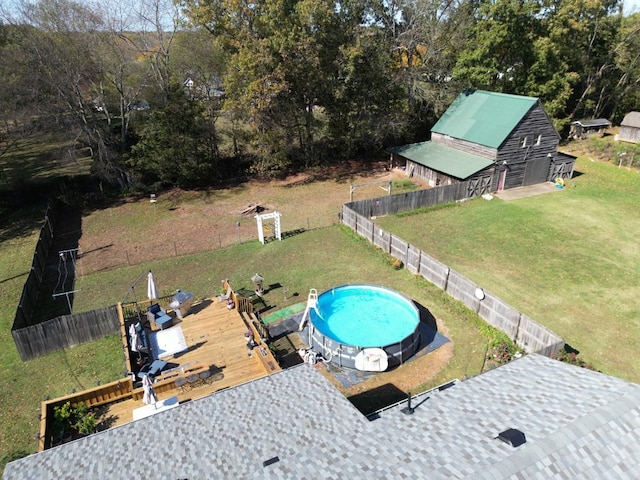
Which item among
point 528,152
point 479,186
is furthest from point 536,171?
point 479,186

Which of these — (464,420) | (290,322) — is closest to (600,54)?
(290,322)

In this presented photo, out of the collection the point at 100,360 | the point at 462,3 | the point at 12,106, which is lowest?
the point at 100,360

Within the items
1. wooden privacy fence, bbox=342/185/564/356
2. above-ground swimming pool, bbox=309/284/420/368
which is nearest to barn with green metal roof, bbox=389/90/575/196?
wooden privacy fence, bbox=342/185/564/356

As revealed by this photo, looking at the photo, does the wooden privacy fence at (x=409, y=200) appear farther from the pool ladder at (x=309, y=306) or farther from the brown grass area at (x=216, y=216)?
the pool ladder at (x=309, y=306)

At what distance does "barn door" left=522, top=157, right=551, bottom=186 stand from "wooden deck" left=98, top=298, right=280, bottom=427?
26.5 m

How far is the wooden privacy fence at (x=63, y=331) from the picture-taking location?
53.9 feet

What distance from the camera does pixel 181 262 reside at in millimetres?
24172

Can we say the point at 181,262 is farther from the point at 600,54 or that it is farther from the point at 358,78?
the point at 600,54

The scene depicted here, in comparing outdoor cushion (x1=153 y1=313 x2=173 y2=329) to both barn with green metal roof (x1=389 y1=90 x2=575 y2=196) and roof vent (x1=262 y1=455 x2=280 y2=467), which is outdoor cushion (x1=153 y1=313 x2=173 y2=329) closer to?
roof vent (x1=262 y1=455 x2=280 y2=467)

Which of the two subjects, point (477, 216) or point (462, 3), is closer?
point (477, 216)

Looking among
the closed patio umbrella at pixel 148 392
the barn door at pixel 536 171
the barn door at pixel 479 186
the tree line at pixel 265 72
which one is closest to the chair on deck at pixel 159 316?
the closed patio umbrella at pixel 148 392

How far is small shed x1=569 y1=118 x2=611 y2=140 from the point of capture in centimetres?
4666

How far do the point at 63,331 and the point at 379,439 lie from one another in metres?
13.9

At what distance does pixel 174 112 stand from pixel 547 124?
29.1m
